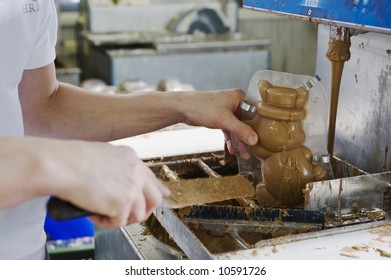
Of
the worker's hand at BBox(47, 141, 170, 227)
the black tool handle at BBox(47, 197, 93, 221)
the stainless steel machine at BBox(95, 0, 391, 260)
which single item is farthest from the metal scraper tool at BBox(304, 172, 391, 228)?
the black tool handle at BBox(47, 197, 93, 221)

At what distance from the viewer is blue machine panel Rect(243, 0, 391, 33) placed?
3.90 ft

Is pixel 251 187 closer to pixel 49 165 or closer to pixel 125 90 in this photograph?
pixel 49 165

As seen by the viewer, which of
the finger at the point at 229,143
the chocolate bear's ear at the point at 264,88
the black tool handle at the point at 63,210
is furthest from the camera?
the finger at the point at 229,143

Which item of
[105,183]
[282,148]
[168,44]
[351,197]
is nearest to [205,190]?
[282,148]

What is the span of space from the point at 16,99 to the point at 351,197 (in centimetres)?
84

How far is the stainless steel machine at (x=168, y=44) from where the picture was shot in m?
4.26

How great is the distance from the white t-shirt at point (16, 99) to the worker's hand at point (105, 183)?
49 centimetres

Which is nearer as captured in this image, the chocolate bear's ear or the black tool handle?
the black tool handle

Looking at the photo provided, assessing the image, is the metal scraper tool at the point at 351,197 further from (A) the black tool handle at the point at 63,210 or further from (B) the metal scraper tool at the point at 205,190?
(A) the black tool handle at the point at 63,210

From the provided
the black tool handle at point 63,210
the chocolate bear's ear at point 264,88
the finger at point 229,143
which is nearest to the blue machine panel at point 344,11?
the chocolate bear's ear at point 264,88

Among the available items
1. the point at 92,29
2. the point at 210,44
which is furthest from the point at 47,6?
the point at 92,29

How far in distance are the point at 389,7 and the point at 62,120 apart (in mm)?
952

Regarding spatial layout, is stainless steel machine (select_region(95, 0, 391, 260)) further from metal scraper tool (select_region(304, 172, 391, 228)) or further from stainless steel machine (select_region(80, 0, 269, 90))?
stainless steel machine (select_region(80, 0, 269, 90))

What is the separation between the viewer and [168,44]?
4281mm
